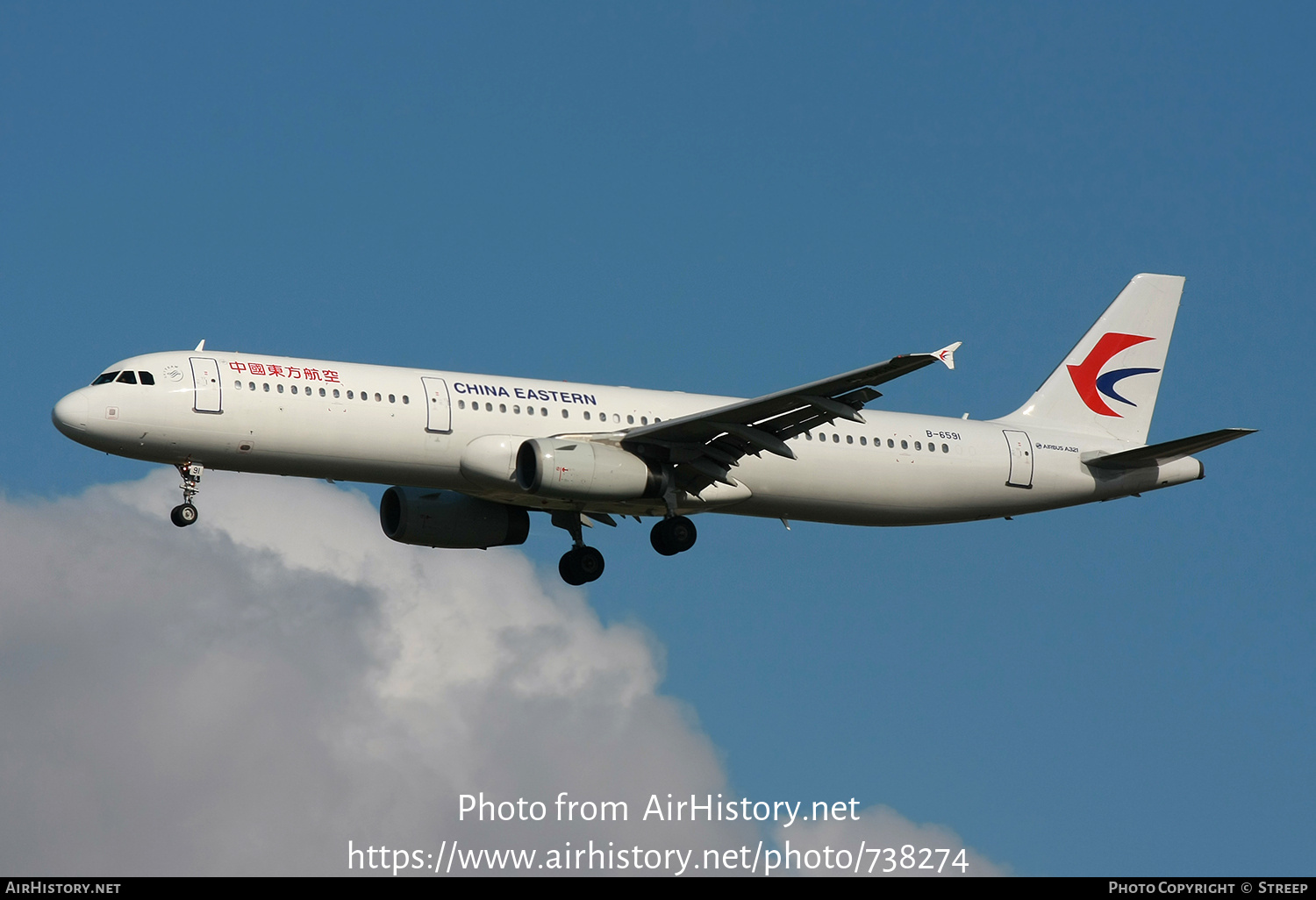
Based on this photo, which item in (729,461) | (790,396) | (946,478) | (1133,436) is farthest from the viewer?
(1133,436)

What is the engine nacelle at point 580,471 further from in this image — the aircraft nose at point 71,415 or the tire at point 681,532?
the aircraft nose at point 71,415

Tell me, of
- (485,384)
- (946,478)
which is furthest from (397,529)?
(946,478)

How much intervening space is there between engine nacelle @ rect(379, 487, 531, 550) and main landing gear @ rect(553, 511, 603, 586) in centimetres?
136

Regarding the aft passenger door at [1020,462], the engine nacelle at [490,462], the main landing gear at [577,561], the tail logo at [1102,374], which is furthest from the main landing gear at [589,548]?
the tail logo at [1102,374]

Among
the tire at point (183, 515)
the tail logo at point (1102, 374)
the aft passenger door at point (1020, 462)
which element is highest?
the tail logo at point (1102, 374)

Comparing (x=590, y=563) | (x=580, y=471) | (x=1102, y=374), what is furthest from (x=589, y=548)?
(x=1102, y=374)

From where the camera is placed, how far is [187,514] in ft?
135

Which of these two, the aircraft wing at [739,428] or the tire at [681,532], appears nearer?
the aircraft wing at [739,428]

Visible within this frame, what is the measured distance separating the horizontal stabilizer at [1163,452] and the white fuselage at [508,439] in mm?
315

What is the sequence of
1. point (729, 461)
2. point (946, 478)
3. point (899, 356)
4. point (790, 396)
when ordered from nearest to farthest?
point (899, 356), point (790, 396), point (729, 461), point (946, 478)

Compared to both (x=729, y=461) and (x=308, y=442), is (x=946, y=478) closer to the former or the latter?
(x=729, y=461)

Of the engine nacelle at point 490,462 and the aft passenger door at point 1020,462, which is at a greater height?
the aft passenger door at point 1020,462

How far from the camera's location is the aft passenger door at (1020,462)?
48812 mm
